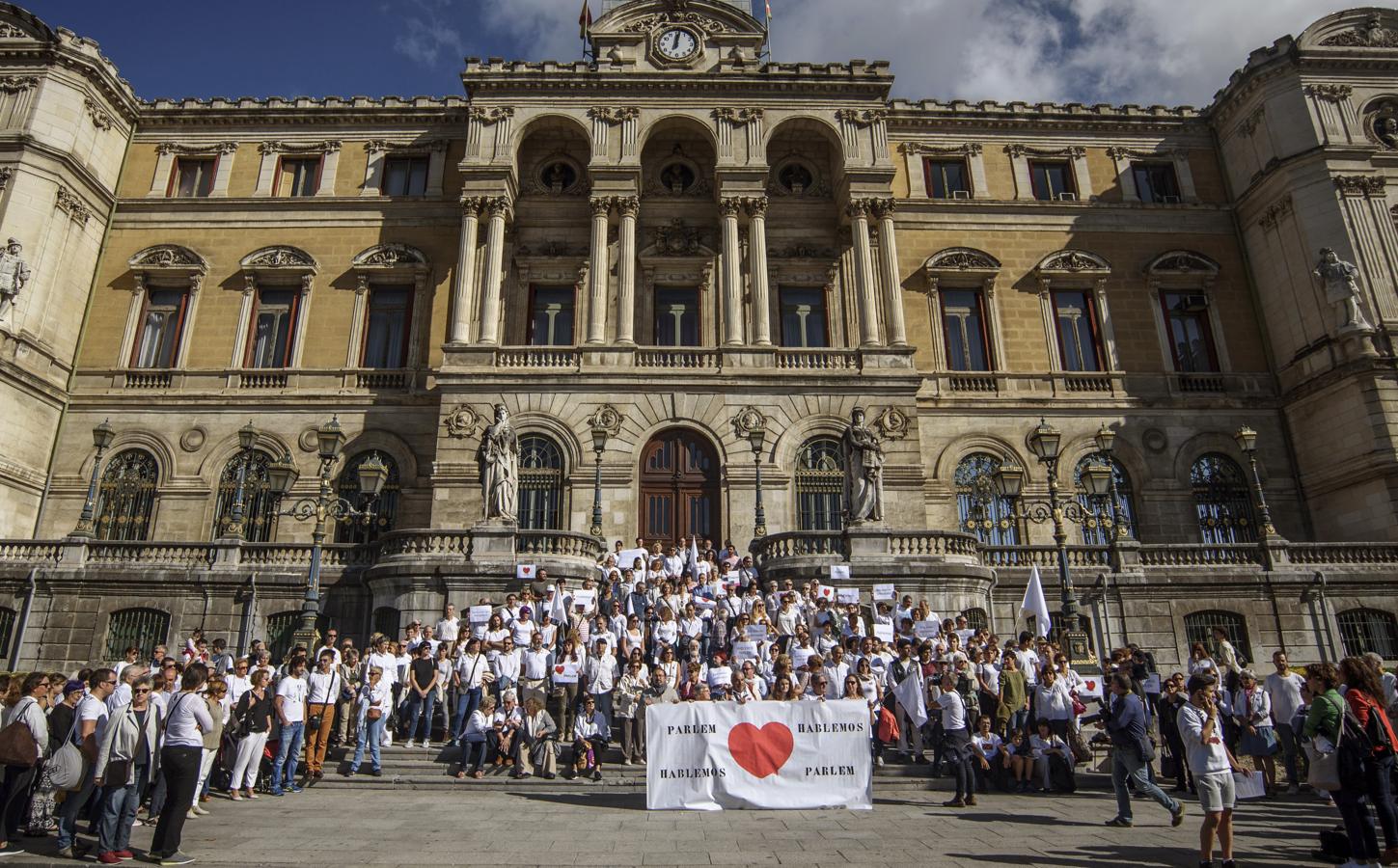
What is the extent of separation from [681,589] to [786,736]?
6654mm

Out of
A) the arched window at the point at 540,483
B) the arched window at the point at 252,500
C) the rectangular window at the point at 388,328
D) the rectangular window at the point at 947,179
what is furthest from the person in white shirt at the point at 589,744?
the rectangular window at the point at 947,179

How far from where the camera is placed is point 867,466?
69.2 ft

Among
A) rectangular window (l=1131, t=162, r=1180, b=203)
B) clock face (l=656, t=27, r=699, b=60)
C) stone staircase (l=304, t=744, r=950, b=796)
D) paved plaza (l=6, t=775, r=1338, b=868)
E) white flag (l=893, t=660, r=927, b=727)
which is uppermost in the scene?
clock face (l=656, t=27, r=699, b=60)

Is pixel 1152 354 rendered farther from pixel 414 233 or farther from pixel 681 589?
pixel 414 233

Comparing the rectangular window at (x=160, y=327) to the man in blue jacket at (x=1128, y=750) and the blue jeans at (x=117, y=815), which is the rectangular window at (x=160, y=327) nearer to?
the blue jeans at (x=117, y=815)

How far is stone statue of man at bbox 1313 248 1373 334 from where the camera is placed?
25.8 metres

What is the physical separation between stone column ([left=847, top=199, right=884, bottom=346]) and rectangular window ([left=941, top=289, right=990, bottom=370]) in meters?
3.48

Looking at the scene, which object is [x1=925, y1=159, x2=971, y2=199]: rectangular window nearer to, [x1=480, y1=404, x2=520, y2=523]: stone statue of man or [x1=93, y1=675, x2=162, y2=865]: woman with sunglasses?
[x1=480, y1=404, x2=520, y2=523]: stone statue of man

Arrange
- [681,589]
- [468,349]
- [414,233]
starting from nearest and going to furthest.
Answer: [681,589] → [468,349] → [414,233]

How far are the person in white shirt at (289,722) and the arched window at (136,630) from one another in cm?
1188

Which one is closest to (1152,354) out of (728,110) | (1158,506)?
(1158,506)

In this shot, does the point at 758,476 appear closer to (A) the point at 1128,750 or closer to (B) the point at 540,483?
(B) the point at 540,483

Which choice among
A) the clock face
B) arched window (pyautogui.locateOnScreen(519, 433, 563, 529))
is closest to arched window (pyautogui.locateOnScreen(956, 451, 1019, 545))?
arched window (pyautogui.locateOnScreen(519, 433, 563, 529))

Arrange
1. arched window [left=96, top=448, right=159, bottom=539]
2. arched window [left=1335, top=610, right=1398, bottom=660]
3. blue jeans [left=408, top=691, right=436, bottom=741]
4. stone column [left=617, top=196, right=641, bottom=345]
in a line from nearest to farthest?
1. blue jeans [left=408, top=691, right=436, bottom=741]
2. arched window [left=1335, top=610, right=1398, bottom=660]
3. arched window [left=96, top=448, right=159, bottom=539]
4. stone column [left=617, top=196, right=641, bottom=345]
